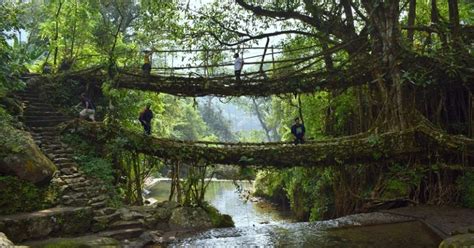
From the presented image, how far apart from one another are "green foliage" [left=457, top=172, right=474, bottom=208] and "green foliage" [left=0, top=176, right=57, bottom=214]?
924 cm

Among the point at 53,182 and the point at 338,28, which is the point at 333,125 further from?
the point at 53,182

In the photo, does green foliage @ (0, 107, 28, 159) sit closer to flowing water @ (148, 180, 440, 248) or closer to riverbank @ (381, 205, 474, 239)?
flowing water @ (148, 180, 440, 248)

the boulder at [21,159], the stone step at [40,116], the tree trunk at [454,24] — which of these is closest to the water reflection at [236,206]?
the stone step at [40,116]

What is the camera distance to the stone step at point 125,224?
24.7ft

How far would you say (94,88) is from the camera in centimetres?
1353

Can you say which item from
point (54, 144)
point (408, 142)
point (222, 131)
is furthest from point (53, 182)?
point (222, 131)

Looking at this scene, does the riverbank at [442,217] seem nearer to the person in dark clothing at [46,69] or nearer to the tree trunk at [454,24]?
the tree trunk at [454,24]

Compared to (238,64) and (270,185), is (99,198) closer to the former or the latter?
(238,64)

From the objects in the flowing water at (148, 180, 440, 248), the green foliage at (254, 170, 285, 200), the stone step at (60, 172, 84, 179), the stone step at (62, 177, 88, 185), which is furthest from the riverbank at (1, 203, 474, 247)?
the green foliage at (254, 170, 285, 200)

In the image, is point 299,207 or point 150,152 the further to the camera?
point 299,207

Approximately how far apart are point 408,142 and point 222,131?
43.4 metres

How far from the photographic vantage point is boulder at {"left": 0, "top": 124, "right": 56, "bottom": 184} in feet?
24.8

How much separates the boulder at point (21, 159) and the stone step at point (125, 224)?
193 centimetres

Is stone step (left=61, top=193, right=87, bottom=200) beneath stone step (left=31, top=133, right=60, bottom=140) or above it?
beneath
